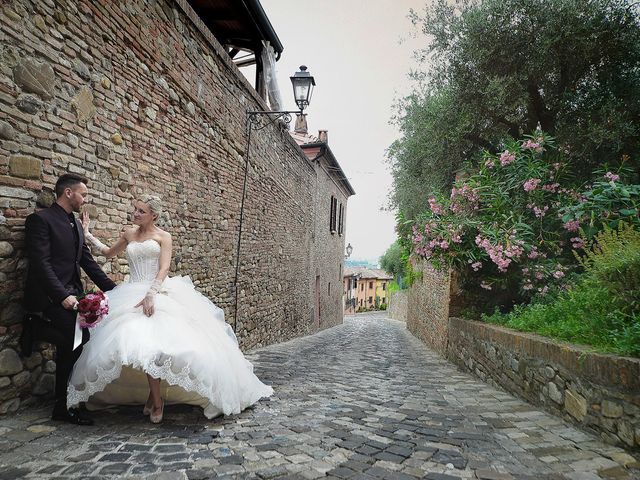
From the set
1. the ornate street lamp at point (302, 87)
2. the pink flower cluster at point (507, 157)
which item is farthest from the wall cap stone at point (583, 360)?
the ornate street lamp at point (302, 87)

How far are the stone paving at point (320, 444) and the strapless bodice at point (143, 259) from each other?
1.02 meters

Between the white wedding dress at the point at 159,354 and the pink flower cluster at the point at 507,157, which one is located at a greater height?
the pink flower cluster at the point at 507,157

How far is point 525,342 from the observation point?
172 inches

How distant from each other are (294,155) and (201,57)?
579 cm

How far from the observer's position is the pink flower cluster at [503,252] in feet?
18.7

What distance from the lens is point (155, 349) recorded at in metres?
2.80

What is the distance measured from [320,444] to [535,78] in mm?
6405

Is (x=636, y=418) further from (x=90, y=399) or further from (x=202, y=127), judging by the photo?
(x=202, y=127)

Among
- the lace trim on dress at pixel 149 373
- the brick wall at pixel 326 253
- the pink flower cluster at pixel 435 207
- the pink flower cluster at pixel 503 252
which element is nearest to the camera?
the lace trim on dress at pixel 149 373

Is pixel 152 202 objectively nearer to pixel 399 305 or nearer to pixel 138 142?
pixel 138 142

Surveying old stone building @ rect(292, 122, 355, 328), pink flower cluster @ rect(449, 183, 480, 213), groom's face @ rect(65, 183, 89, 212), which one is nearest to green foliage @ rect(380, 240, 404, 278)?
old stone building @ rect(292, 122, 355, 328)

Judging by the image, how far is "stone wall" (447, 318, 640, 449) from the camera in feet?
9.22

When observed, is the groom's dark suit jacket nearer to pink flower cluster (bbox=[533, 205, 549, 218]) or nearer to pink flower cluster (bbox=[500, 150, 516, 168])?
pink flower cluster (bbox=[500, 150, 516, 168])

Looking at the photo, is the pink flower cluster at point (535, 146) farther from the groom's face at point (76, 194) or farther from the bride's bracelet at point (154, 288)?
the groom's face at point (76, 194)
